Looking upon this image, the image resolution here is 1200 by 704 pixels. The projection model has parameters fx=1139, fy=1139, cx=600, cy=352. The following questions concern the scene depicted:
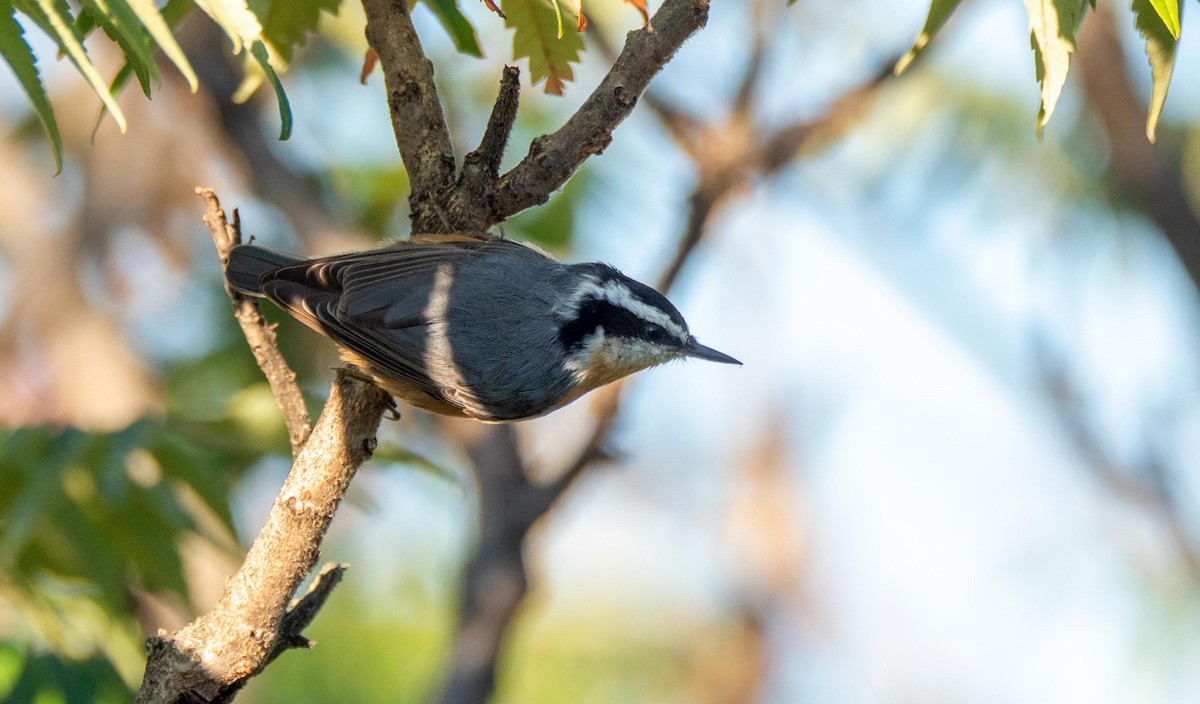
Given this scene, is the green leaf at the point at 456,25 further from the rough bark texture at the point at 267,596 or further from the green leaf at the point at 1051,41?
the green leaf at the point at 1051,41

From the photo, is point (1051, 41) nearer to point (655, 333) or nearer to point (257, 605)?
point (257, 605)

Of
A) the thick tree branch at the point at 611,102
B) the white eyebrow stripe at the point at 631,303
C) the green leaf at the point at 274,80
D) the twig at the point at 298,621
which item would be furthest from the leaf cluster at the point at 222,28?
the white eyebrow stripe at the point at 631,303

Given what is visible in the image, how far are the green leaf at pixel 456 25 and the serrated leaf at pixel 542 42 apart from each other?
130 millimetres

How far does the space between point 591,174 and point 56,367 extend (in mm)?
2500

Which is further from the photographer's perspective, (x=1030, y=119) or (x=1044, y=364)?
(x=1030, y=119)

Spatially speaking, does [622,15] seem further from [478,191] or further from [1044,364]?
[478,191]

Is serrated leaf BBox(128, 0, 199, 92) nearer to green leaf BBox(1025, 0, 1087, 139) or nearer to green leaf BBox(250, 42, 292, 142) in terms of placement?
green leaf BBox(250, 42, 292, 142)

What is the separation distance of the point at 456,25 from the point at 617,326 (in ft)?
3.61

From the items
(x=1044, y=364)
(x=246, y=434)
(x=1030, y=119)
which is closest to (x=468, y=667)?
(x=246, y=434)

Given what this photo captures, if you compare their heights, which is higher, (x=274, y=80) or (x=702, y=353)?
(x=274, y=80)

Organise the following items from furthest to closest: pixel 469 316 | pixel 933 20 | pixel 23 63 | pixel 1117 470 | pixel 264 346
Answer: pixel 1117 470, pixel 469 316, pixel 264 346, pixel 933 20, pixel 23 63

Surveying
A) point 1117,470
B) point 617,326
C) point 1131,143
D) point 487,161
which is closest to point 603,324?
point 617,326

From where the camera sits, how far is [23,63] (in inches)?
58.4

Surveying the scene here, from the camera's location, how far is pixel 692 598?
1048cm
